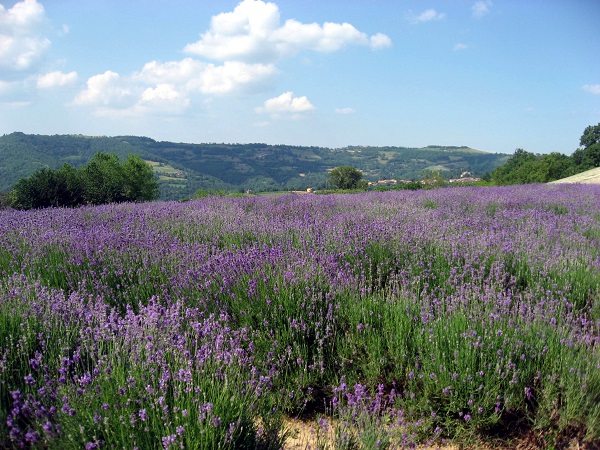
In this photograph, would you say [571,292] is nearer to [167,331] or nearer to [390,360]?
[390,360]

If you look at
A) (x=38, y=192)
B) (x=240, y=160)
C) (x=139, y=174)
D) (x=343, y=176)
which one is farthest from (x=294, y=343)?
(x=240, y=160)

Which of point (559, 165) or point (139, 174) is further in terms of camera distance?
point (139, 174)

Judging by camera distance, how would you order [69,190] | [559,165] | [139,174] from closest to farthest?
[69,190]
[559,165]
[139,174]

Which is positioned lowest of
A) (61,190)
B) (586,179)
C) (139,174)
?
(61,190)

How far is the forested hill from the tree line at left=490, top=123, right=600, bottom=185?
2536 inches

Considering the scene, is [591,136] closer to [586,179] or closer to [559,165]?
[559,165]

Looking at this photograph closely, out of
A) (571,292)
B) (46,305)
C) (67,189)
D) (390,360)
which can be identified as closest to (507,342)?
(390,360)

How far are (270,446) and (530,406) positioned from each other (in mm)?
1594

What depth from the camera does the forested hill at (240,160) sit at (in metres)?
108

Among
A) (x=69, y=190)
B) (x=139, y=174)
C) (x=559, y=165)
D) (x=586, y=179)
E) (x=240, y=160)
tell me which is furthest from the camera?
(x=240, y=160)

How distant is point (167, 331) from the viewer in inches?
92.2

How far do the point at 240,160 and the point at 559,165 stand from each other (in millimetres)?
129963

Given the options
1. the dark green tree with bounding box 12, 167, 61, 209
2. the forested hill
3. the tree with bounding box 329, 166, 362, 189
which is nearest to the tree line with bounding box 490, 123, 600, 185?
the tree with bounding box 329, 166, 362, 189

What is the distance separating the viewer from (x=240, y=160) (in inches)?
6403
